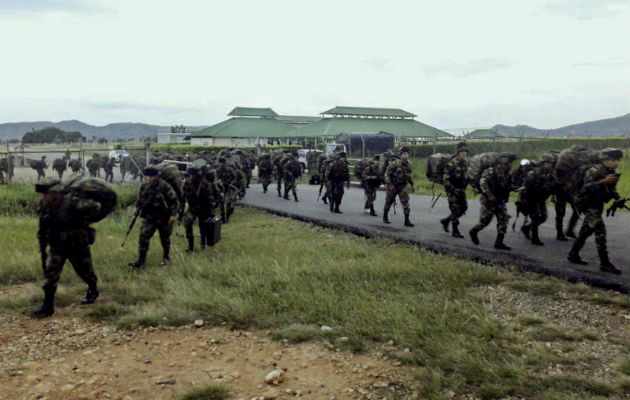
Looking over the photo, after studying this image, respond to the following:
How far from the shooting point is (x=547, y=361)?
4.29 m

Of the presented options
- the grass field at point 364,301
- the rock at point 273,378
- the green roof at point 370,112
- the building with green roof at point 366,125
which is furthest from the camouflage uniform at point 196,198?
the green roof at point 370,112

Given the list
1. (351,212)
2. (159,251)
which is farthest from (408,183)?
(159,251)

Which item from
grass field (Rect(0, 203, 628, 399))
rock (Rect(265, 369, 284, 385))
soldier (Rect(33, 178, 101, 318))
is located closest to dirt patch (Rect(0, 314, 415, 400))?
rock (Rect(265, 369, 284, 385))

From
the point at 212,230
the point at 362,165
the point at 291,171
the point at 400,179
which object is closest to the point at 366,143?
the point at 291,171

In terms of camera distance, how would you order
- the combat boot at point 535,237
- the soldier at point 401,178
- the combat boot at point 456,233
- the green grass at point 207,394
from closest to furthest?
1. the green grass at point 207,394
2. the combat boot at point 535,237
3. the combat boot at point 456,233
4. the soldier at point 401,178

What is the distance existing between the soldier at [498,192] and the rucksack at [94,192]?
5.67 meters

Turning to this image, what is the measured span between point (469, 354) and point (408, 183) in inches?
264

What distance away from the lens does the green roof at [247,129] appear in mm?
42719

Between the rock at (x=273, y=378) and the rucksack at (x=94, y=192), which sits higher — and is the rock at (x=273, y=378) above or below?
below

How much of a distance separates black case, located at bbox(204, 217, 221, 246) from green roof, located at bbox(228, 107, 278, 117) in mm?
43678

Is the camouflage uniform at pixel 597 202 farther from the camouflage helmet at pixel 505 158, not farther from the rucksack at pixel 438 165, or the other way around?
the rucksack at pixel 438 165

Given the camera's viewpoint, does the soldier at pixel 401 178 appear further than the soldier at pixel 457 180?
Yes

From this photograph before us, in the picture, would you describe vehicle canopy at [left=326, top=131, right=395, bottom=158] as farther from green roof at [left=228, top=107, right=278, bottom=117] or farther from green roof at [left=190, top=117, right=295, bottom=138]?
green roof at [left=228, top=107, right=278, bottom=117]

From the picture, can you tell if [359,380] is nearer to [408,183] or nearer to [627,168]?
[408,183]
